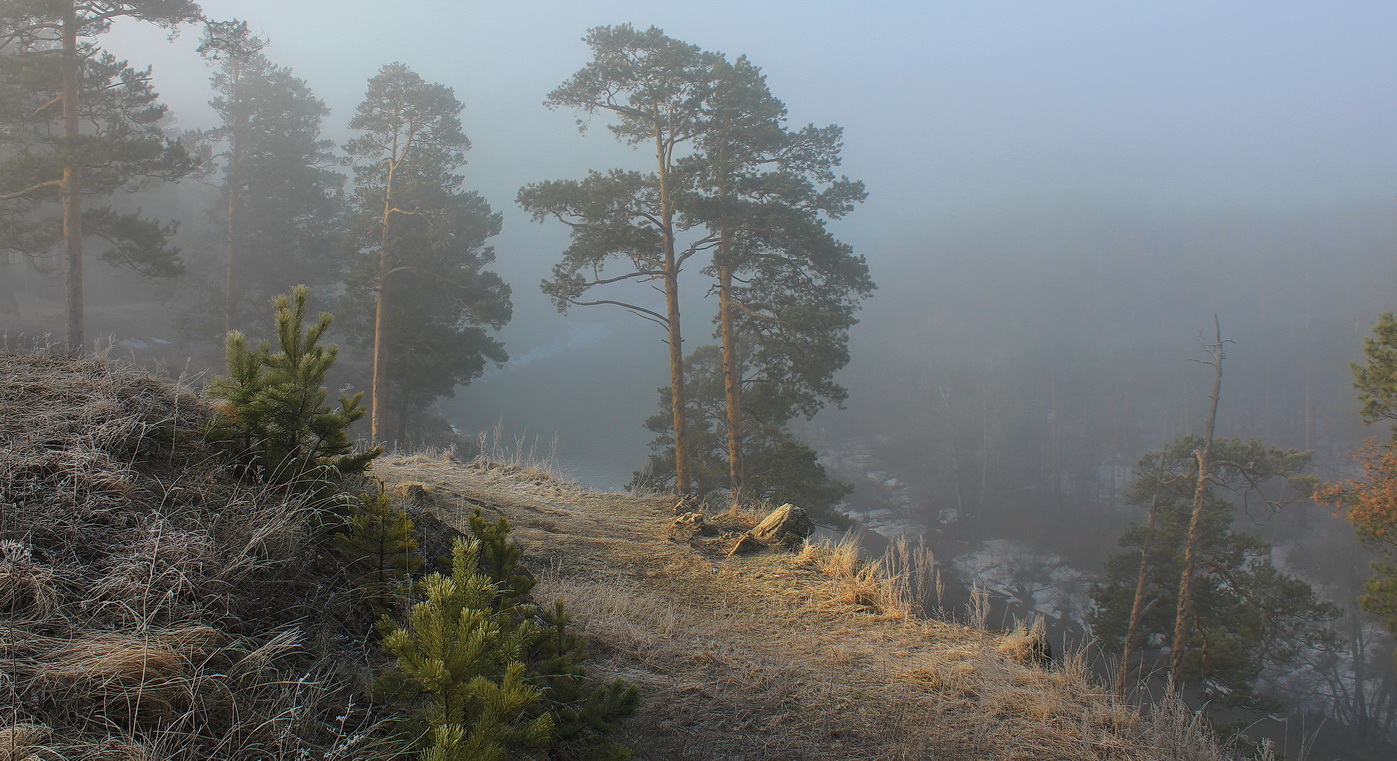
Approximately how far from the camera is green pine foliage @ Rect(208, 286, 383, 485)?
3.05m

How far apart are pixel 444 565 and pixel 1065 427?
216ft

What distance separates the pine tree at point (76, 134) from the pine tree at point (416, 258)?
487 centimetres

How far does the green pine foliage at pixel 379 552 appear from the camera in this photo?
2941 millimetres

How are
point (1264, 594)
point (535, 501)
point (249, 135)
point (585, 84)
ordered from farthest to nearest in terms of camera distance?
point (249, 135), point (1264, 594), point (585, 84), point (535, 501)

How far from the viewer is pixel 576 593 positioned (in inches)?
194

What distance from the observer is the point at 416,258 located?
21094 mm

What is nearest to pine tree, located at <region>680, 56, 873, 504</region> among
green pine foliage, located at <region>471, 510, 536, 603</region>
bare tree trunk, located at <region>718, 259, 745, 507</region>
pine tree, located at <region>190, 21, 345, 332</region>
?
bare tree trunk, located at <region>718, 259, 745, 507</region>

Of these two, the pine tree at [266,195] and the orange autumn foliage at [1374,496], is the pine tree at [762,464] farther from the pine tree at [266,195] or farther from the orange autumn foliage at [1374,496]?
the pine tree at [266,195]

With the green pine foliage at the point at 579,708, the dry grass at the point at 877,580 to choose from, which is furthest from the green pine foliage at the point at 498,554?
the dry grass at the point at 877,580

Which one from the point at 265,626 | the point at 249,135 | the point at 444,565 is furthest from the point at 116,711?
the point at 249,135

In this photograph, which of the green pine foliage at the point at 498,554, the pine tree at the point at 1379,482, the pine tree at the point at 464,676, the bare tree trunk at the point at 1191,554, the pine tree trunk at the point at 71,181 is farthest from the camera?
the bare tree trunk at the point at 1191,554

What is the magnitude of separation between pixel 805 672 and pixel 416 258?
2031 centimetres

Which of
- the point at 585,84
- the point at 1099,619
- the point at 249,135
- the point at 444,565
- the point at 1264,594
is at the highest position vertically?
the point at 249,135

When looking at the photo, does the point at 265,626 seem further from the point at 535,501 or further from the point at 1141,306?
the point at 1141,306
